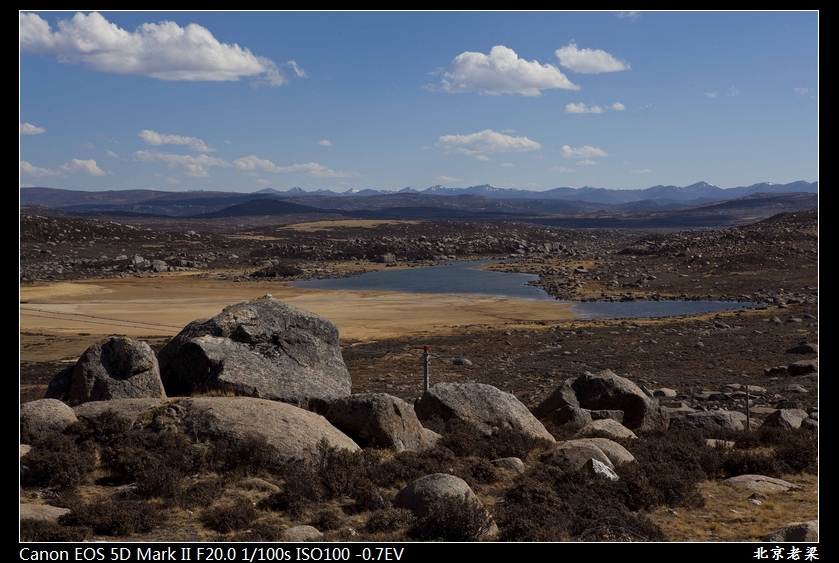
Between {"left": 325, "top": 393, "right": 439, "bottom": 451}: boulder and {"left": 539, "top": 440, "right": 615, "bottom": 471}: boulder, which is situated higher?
{"left": 325, "top": 393, "right": 439, "bottom": 451}: boulder

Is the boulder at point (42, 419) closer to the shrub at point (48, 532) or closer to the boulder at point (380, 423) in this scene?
the shrub at point (48, 532)

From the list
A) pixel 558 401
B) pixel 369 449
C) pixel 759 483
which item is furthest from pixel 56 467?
pixel 558 401

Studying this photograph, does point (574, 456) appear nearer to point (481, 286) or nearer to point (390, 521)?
point (390, 521)

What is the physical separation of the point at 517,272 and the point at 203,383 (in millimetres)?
71219

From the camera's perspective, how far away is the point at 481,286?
69938mm

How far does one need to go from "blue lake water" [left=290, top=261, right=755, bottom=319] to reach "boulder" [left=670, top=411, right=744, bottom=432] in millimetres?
29862

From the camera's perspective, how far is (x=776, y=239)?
86.1m

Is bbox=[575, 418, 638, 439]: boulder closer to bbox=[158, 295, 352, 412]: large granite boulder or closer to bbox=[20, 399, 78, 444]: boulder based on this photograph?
bbox=[158, 295, 352, 412]: large granite boulder

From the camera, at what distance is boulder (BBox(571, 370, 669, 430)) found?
17.6 m

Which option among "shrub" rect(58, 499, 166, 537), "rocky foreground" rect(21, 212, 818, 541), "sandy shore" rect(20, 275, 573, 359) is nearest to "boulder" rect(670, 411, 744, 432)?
"rocky foreground" rect(21, 212, 818, 541)

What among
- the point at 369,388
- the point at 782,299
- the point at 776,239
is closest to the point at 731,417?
the point at 369,388

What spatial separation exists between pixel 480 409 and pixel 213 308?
131 feet

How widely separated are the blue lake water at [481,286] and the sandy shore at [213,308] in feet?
9.98

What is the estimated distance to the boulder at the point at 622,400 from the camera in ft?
57.7
